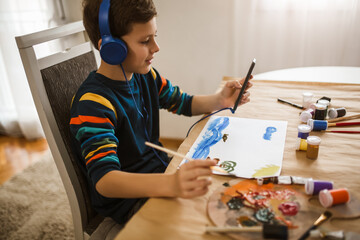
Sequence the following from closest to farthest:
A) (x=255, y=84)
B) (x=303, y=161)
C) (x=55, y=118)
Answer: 1. (x=303, y=161)
2. (x=55, y=118)
3. (x=255, y=84)

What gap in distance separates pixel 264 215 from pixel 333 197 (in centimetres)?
14

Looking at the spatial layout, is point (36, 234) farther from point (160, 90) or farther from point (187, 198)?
point (187, 198)

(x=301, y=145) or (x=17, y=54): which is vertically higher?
(x=17, y=54)

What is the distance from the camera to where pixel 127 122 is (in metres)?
0.90

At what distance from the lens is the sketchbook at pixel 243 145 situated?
0.75 m

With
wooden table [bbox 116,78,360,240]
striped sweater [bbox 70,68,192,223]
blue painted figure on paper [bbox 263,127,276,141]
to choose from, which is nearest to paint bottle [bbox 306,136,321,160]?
wooden table [bbox 116,78,360,240]

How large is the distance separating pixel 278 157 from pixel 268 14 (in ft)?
4.04

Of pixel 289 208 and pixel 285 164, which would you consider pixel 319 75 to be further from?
pixel 289 208

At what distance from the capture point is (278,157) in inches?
31.0

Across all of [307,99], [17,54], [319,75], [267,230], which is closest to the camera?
[267,230]

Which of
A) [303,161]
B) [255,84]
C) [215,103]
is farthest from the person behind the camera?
[255,84]

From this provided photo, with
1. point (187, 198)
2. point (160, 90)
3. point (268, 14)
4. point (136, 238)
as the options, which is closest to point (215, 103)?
point (160, 90)

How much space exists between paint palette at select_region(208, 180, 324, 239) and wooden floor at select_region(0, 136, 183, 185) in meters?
1.63

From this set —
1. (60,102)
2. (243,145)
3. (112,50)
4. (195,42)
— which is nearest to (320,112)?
(243,145)
